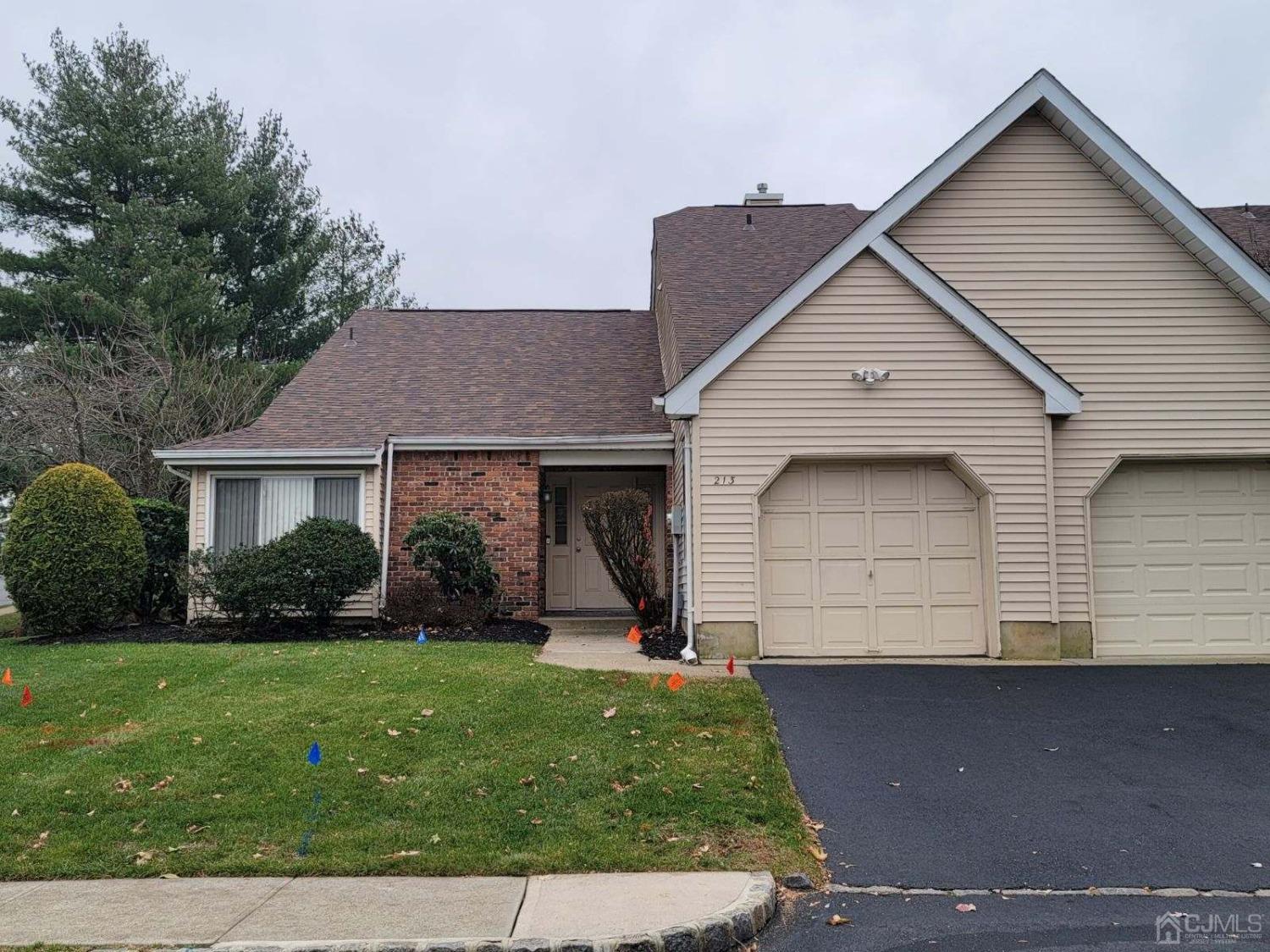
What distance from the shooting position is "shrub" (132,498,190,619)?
12531 millimetres

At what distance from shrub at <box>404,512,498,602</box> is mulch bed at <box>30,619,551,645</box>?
1.82 ft

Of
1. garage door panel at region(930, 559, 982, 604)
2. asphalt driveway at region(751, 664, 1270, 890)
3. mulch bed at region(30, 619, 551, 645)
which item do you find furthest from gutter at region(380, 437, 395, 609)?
garage door panel at region(930, 559, 982, 604)

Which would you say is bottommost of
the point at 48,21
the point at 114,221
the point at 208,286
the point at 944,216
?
the point at 944,216

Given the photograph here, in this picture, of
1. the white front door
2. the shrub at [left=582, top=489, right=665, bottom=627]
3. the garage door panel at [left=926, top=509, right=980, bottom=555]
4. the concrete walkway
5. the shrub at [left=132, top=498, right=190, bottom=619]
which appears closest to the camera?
the concrete walkway

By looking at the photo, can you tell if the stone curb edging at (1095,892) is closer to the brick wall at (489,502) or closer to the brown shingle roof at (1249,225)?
the brick wall at (489,502)

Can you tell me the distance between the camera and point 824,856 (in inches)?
180

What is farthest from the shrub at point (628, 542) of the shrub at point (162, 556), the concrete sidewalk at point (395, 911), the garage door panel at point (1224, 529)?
the concrete sidewalk at point (395, 911)

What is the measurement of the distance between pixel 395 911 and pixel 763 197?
15.9 metres

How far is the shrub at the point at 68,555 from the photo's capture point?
1098 cm

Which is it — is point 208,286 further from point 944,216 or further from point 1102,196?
point 1102,196

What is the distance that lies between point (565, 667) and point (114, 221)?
67.0 feet

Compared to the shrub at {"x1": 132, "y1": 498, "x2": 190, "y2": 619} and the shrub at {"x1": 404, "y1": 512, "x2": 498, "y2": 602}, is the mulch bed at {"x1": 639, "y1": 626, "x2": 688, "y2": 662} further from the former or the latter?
the shrub at {"x1": 132, "y1": 498, "x2": 190, "y2": 619}

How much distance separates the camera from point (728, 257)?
14219mm

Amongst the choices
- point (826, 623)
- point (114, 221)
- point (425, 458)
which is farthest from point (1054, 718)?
point (114, 221)
